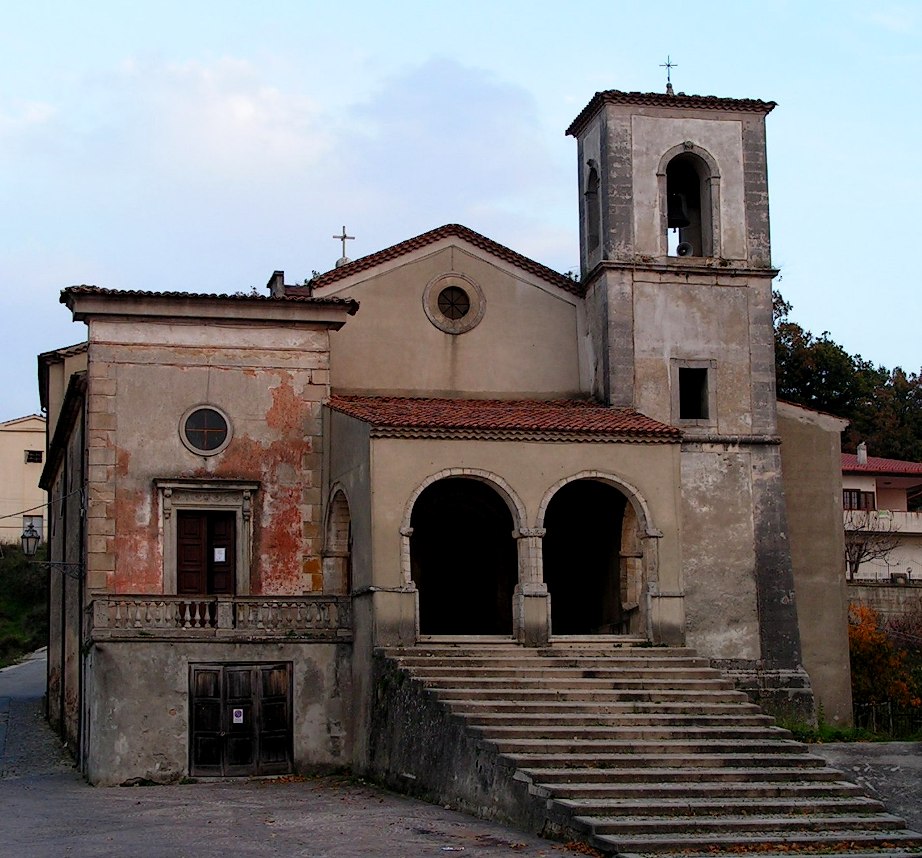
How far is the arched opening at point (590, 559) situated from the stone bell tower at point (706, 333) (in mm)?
1419

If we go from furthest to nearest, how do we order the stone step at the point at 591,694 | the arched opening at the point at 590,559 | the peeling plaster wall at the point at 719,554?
the peeling plaster wall at the point at 719,554 < the arched opening at the point at 590,559 < the stone step at the point at 591,694

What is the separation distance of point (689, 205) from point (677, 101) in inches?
89.9

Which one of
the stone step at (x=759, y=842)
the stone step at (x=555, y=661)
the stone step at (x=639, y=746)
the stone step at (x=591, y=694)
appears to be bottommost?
the stone step at (x=759, y=842)

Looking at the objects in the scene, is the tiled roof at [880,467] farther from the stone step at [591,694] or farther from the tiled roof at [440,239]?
the stone step at [591,694]

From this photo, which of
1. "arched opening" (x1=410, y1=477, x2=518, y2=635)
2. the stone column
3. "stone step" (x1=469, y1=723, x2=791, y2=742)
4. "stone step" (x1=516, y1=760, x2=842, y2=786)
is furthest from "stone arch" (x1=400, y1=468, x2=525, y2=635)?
"stone step" (x1=516, y1=760, x2=842, y2=786)

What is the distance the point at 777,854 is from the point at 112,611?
1297 cm

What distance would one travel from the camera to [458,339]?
108 ft

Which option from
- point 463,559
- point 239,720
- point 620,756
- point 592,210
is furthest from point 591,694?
point 592,210

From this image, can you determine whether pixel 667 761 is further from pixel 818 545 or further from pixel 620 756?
pixel 818 545

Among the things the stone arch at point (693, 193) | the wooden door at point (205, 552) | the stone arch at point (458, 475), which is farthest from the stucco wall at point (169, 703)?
the stone arch at point (693, 193)

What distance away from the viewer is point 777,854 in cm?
1962

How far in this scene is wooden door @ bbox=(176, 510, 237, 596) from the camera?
97.6ft

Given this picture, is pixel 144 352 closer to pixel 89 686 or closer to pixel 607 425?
pixel 89 686

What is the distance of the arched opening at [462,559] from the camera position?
32.3 metres
